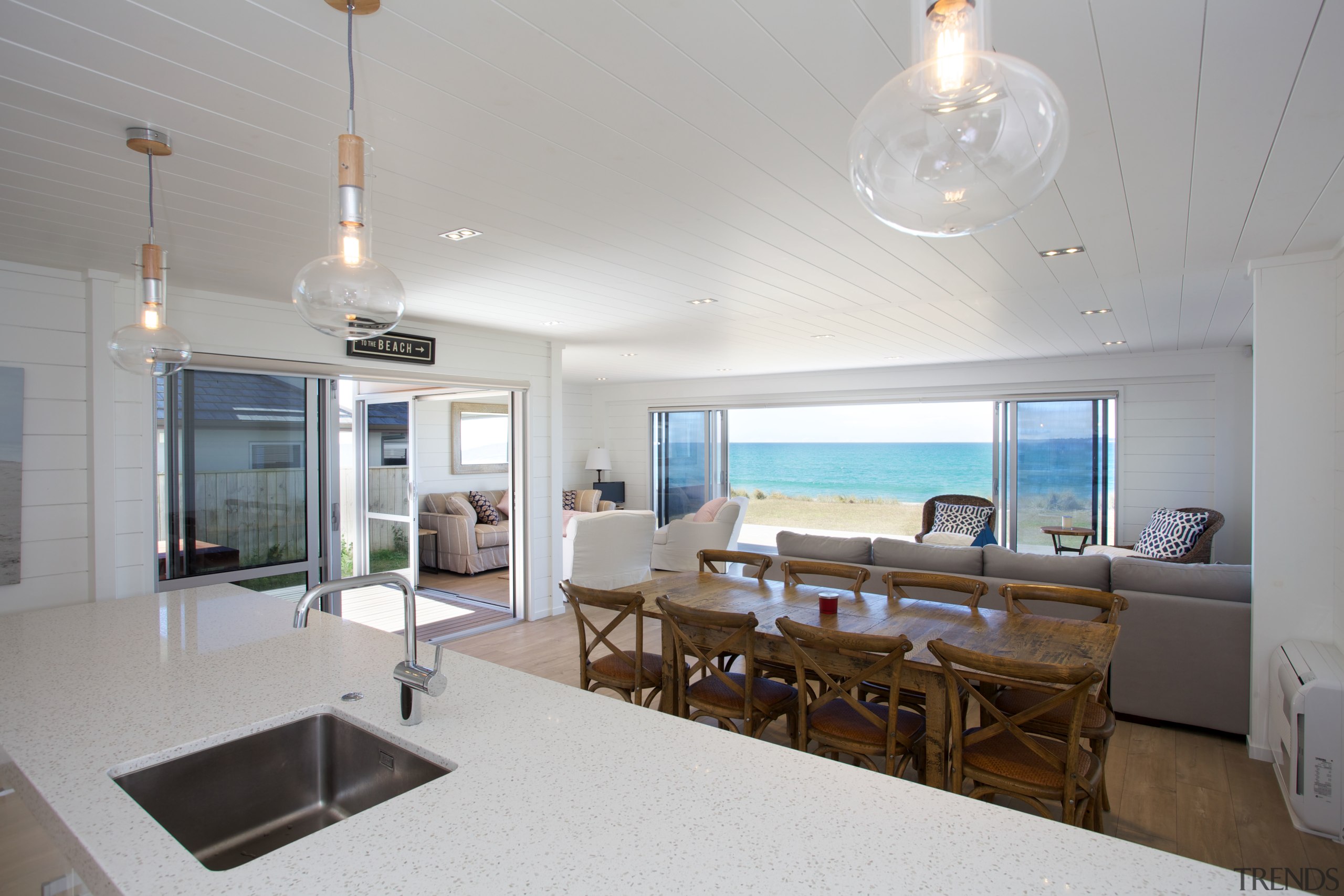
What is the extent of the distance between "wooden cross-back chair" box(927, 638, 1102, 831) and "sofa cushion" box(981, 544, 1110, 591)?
1622 mm

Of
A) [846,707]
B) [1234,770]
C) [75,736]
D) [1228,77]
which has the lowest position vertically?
[1234,770]

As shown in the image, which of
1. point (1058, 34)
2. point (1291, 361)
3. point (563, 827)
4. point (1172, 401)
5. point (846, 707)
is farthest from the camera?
point (1172, 401)

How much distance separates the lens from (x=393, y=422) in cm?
619

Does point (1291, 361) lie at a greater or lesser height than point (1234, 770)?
greater

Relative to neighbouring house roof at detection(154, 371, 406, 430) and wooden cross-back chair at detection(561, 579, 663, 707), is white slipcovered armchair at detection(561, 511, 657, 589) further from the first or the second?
wooden cross-back chair at detection(561, 579, 663, 707)

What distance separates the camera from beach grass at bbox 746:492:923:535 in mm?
18594

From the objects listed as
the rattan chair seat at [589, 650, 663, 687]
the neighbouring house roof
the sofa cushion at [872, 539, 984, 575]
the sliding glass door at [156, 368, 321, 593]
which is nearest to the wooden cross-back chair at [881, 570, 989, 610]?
the sofa cushion at [872, 539, 984, 575]

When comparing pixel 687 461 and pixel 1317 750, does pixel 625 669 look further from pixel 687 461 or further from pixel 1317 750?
pixel 687 461

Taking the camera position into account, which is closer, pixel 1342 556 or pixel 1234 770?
pixel 1342 556

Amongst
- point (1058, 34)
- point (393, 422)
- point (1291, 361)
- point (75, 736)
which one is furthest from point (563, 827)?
point (393, 422)

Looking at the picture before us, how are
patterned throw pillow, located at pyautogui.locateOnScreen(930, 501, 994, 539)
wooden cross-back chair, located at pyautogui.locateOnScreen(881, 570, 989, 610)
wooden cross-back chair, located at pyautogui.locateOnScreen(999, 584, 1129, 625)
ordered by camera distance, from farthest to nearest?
1. patterned throw pillow, located at pyautogui.locateOnScreen(930, 501, 994, 539)
2. wooden cross-back chair, located at pyautogui.locateOnScreen(881, 570, 989, 610)
3. wooden cross-back chair, located at pyautogui.locateOnScreen(999, 584, 1129, 625)

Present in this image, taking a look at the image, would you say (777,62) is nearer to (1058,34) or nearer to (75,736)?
(1058,34)

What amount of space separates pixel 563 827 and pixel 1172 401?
7591mm

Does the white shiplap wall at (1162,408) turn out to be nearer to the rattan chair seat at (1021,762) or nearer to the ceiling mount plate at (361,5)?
the rattan chair seat at (1021,762)
